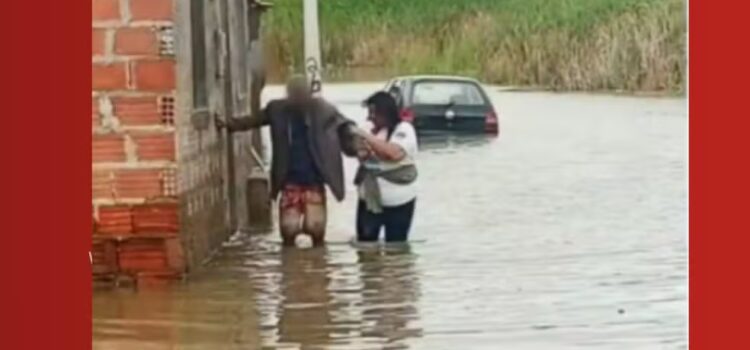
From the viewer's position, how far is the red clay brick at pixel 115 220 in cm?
656

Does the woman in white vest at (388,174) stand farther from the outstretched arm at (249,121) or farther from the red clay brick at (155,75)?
the red clay brick at (155,75)

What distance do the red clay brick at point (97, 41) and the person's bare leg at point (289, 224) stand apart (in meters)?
0.64

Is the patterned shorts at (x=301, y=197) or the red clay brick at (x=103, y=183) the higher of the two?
the red clay brick at (x=103, y=183)

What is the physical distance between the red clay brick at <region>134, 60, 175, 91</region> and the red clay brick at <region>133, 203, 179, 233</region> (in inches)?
12.3

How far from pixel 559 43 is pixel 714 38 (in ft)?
1.45

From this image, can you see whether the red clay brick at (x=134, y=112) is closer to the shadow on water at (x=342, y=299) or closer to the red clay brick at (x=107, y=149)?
the red clay brick at (x=107, y=149)

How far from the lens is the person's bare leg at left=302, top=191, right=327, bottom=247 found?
658 cm

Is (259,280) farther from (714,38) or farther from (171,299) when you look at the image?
(714,38)

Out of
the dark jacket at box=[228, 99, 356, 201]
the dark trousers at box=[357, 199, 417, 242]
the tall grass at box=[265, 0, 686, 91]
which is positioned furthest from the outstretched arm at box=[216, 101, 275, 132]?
the dark trousers at box=[357, 199, 417, 242]

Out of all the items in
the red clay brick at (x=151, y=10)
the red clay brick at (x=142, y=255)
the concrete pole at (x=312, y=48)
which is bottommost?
A: the red clay brick at (x=142, y=255)

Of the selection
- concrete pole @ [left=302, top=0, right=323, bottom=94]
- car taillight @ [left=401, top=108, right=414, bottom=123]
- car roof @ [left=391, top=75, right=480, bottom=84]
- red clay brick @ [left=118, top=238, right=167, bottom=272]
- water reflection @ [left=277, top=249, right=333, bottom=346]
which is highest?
concrete pole @ [left=302, top=0, right=323, bottom=94]

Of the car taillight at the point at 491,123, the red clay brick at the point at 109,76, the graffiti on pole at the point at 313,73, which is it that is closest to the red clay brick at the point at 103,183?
the red clay brick at the point at 109,76

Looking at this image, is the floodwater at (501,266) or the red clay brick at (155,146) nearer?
the floodwater at (501,266)

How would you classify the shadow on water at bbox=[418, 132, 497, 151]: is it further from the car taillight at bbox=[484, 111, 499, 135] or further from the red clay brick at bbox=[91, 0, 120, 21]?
the red clay brick at bbox=[91, 0, 120, 21]
